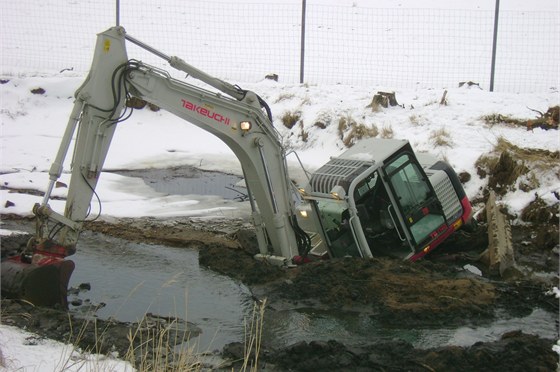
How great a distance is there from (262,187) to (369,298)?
2058 mm

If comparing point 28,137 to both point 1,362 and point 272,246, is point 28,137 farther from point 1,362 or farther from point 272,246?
point 1,362

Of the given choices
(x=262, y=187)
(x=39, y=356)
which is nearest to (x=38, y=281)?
(x=39, y=356)

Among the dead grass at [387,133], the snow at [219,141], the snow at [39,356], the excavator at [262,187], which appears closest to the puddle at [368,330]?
the excavator at [262,187]

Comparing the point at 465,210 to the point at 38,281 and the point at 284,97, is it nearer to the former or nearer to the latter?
the point at 38,281

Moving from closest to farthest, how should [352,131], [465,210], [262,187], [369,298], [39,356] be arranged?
[39,356], [369,298], [262,187], [465,210], [352,131]

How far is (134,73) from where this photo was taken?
30.9ft

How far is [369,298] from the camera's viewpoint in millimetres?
9820

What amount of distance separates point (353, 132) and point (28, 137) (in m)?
7.78

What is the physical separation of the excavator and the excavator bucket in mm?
12

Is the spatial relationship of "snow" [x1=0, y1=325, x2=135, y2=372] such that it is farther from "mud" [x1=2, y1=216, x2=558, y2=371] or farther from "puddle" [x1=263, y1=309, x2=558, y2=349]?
"puddle" [x1=263, y1=309, x2=558, y2=349]

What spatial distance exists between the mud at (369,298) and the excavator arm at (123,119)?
0.56m

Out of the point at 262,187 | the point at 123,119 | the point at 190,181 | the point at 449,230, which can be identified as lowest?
the point at 190,181

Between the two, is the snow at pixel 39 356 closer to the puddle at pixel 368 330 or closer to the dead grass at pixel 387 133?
the puddle at pixel 368 330

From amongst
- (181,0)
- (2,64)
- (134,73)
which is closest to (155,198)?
(134,73)
